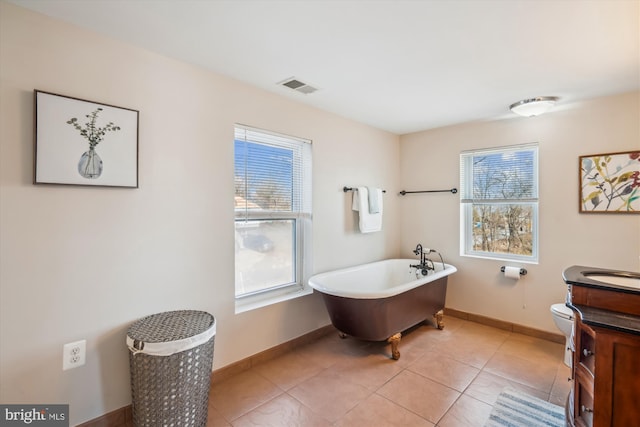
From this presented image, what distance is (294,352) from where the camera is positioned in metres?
2.64

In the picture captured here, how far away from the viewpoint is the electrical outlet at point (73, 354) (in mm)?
1582

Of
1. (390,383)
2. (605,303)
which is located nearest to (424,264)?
(390,383)

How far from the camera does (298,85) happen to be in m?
2.38

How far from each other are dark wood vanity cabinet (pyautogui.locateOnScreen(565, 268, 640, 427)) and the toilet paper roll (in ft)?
5.51

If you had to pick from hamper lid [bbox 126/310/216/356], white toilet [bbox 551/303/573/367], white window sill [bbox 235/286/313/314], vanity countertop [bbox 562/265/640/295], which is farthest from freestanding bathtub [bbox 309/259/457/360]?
vanity countertop [bbox 562/265/640/295]

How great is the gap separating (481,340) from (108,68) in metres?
3.64

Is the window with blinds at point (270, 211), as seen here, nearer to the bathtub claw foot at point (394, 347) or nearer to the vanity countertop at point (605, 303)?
the bathtub claw foot at point (394, 347)

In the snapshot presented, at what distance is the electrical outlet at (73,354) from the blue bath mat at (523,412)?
2.31 metres

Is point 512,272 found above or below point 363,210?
below

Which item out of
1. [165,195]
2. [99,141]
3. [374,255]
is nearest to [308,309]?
[374,255]

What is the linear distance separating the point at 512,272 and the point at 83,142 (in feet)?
11.9

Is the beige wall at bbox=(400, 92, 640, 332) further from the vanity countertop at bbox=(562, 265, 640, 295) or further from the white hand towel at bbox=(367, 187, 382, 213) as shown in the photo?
the vanity countertop at bbox=(562, 265, 640, 295)

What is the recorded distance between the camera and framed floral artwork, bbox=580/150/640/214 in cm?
247

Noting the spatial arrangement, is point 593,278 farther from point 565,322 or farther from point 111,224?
point 111,224
